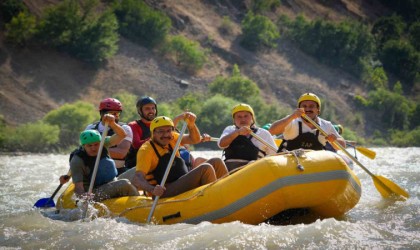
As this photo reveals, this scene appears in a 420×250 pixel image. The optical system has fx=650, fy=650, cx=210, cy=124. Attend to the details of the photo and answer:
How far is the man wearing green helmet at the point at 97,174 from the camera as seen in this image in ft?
26.3

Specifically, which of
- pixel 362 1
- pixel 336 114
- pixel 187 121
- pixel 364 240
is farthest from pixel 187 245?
pixel 362 1

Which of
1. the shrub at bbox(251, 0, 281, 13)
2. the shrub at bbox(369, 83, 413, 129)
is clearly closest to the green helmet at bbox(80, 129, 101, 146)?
the shrub at bbox(369, 83, 413, 129)

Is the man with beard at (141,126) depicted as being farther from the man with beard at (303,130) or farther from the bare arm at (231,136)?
the man with beard at (303,130)

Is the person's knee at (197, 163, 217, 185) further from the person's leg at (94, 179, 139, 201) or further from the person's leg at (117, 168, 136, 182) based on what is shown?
the person's leg at (117, 168, 136, 182)

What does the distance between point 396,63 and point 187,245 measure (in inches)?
2139

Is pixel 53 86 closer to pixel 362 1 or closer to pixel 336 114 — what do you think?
pixel 336 114

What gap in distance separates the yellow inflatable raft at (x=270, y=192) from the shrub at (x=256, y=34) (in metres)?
43.0

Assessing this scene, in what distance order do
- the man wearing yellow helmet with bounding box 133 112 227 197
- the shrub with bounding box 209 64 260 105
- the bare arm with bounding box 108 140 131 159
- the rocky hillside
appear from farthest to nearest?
the shrub with bounding box 209 64 260 105
the rocky hillside
the bare arm with bounding box 108 140 131 159
the man wearing yellow helmet with bounding box 133 112 227 197

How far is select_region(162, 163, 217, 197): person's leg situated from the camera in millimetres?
7422

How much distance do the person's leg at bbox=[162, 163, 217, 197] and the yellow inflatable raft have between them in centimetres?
26

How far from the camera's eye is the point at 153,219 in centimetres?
719

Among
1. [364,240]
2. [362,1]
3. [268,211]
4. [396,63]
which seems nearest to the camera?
[364,240]

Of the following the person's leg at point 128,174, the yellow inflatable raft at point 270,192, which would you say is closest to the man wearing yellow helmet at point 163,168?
the yellow inflatable raft at point 270,192

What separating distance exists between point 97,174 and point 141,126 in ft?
4.47
